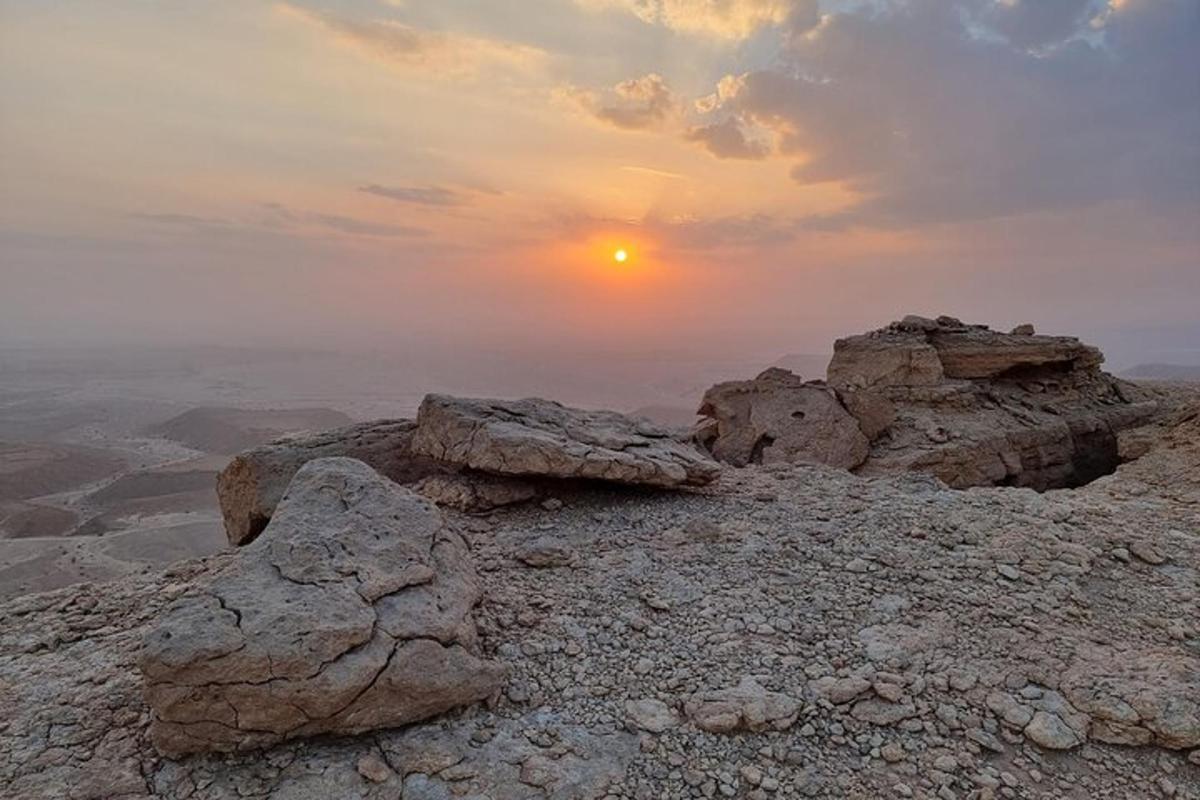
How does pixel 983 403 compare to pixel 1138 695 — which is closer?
pixel 1138 695

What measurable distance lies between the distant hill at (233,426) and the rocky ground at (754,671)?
55.1m

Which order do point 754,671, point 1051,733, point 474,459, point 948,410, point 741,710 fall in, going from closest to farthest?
point 1051,733 < point 741,710 < point 754,671 < point 474,459 < point 948,410

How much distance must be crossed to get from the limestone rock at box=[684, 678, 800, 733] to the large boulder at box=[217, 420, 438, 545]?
197 inches

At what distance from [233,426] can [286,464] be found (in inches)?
2489

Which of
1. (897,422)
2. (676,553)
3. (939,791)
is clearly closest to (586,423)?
(676,553)

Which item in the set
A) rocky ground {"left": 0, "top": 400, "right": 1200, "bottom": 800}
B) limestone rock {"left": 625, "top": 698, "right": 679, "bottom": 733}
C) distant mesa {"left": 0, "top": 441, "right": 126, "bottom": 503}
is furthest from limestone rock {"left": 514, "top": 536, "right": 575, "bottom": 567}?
distant mesa {"left": 0, "top": 441, "right": 126, "bottom": 503}

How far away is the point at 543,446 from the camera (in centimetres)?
739

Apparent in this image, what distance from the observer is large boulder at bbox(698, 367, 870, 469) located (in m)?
11.5

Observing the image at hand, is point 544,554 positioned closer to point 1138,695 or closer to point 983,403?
point 1138,695

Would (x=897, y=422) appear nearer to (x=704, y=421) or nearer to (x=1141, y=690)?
(x=704, y=421)

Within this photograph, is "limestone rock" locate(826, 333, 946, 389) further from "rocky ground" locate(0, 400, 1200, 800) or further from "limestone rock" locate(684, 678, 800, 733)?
"limestone rock" locate(684, 678, 800, 733)

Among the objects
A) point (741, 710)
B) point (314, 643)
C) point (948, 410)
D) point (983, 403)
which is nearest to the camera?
point (314, 643)

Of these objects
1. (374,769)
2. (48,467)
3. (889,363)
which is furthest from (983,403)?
(48,467)

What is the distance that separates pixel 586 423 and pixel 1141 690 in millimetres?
6080
